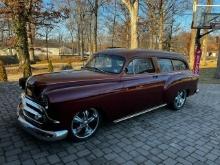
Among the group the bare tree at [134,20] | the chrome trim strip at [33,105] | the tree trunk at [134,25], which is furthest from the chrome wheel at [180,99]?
the bare tree at [134,20]

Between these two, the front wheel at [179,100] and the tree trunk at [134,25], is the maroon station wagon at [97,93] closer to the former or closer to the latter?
the front wheel at [179,100]

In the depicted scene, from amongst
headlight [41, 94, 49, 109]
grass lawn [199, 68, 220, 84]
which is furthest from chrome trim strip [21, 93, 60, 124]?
grass lawn [199, 68, 220, 84]

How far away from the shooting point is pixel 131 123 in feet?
18.8

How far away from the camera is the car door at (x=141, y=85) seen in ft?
→ 17.3

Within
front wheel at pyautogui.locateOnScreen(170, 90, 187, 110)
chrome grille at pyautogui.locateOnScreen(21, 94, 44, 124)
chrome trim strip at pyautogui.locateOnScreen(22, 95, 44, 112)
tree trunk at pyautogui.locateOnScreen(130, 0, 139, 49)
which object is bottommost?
front wheel at pyautogui.locateOnScreen(170, 90, 187, 110)

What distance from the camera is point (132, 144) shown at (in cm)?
464

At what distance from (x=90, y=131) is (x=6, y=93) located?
4.60m

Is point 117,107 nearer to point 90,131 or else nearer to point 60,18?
point 90,131

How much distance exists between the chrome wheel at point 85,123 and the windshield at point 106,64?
3.48 ft

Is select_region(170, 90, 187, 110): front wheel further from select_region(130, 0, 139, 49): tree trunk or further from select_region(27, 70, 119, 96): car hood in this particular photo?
select_region(130, 0, 139, 49): tree trunk

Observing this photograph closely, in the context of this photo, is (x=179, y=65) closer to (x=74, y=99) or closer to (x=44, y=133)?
(x=74, y=99)

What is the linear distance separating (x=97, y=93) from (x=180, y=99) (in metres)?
3.67

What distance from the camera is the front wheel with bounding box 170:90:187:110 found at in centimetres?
699

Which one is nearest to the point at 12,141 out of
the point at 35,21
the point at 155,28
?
the point at 35,21
